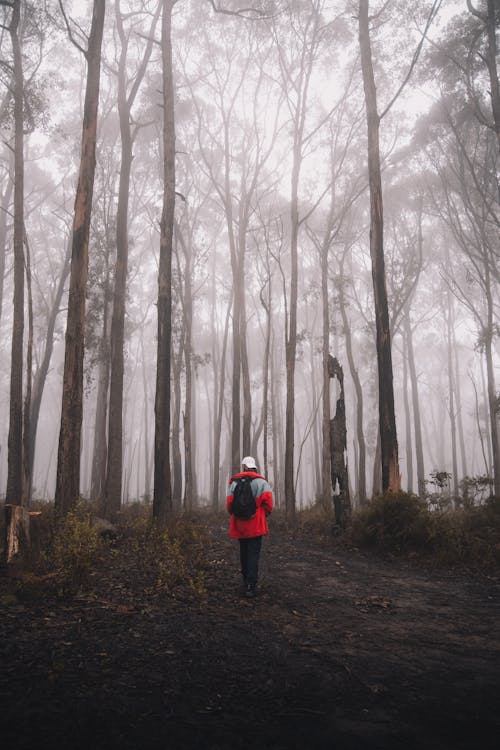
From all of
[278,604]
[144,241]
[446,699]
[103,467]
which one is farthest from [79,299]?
[144,241]

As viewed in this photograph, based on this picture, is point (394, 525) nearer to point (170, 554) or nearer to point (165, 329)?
point (170, 554)

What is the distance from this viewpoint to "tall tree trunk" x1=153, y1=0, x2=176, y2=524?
8533mm

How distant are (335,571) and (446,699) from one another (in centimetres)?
398

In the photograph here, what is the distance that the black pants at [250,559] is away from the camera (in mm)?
4852

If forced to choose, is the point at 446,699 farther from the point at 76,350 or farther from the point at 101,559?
the point at 76,350

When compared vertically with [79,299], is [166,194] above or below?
above

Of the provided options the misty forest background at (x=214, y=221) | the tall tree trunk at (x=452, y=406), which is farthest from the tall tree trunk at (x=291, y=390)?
the tall tree trunk at (x=452, y=406)

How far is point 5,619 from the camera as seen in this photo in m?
3.49

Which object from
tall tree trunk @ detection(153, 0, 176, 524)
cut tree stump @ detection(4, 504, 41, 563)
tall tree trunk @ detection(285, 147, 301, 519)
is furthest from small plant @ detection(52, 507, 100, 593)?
tall tree trunk @ detection(285, 147, 301, 519)

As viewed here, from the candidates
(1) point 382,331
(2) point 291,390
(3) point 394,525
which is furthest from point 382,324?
(3) point 394,525

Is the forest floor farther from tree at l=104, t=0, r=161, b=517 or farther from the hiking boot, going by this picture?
tree at l=104, t=0, r=161, b=517

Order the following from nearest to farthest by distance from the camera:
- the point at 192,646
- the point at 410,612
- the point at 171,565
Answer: the point at 192,646
the point at 410,612
the point at 171,565

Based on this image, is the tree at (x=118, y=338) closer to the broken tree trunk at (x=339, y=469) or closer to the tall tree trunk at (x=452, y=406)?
the broken tree trunk at (x=339, y=469)

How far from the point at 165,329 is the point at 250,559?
17.9 ft
